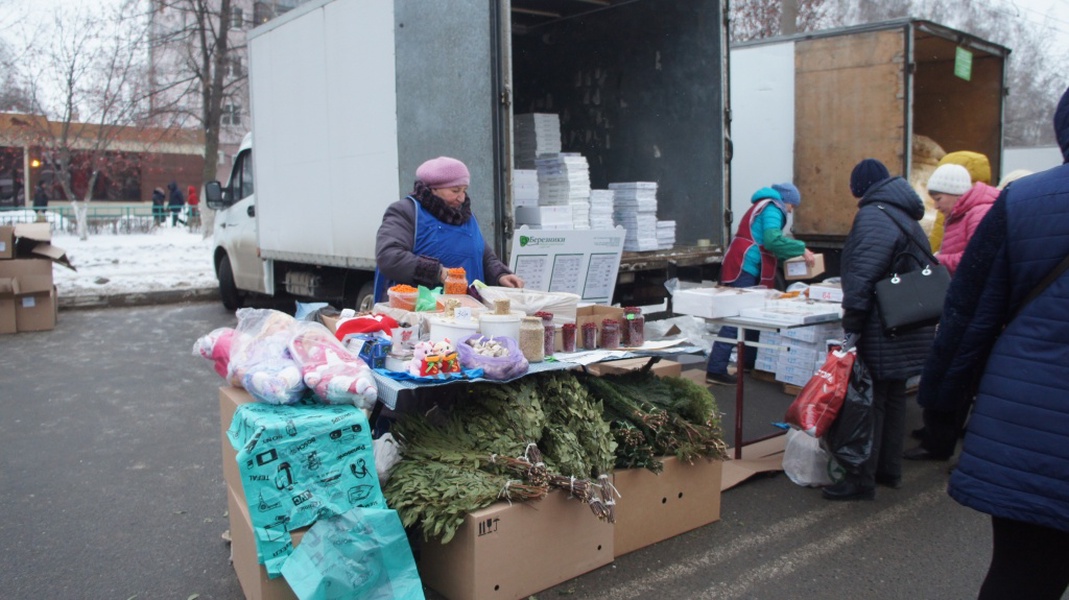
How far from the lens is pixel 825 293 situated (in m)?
5.34

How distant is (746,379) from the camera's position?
23.0 ft

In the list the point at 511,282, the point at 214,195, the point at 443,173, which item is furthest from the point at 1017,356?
the point at 214,195

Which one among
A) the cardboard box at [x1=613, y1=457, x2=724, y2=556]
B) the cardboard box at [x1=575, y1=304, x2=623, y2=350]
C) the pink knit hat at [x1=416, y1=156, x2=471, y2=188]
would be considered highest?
the pink knit hat at [x1=416, y1=156, x2=471, y2=188]

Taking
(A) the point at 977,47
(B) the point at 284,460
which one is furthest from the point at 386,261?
(A) the point at 977,47

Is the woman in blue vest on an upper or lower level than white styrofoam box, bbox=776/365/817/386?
upper

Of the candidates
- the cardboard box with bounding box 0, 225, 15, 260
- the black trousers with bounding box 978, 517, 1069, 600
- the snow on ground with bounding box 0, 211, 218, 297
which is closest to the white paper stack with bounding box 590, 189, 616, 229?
the black trousers with bounding box 978, 517, 1069, 600

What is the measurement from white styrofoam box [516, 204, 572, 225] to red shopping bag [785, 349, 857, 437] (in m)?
2.37

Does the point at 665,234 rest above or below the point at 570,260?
above

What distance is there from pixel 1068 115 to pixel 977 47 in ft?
24.1

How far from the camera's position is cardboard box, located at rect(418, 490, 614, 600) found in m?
3.02

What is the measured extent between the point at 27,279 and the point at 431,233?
6.80 m

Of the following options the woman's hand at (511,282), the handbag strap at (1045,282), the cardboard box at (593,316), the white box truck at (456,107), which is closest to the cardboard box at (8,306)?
the white box truck at (456,107)

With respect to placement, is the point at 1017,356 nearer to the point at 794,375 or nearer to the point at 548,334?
the point at 548,334

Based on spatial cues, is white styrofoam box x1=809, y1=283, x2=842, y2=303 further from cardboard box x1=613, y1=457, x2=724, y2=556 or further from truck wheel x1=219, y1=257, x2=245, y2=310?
truck wheel x1=219, y1=257, x2=245, y2=310
